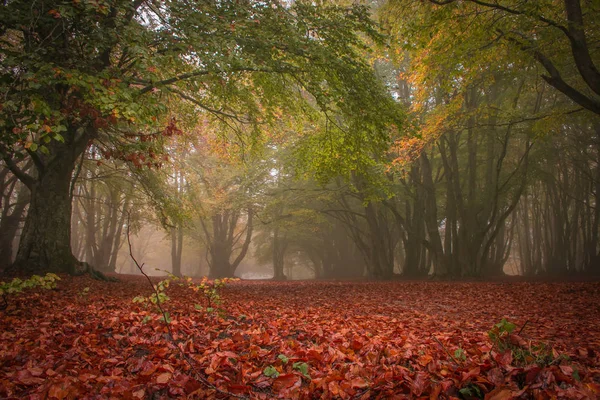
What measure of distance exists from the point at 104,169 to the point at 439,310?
14.9 m

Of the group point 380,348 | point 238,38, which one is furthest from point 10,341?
point 238,38

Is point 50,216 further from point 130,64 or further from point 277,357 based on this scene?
point 277,357

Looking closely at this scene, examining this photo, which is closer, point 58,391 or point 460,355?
point 58,391

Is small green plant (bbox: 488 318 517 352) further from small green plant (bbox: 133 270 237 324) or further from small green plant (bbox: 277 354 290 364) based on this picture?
small green plant (bbox: 133 270 237 324)

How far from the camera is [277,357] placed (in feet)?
9.18

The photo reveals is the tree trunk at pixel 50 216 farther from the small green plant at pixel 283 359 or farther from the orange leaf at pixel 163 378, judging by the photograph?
the small green plant at pixel 283 359

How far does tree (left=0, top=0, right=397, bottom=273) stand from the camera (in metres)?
4.07

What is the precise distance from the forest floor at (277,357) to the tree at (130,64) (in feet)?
7.13

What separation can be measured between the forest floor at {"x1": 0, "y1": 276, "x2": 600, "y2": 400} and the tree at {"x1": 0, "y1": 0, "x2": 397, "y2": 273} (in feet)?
7.13

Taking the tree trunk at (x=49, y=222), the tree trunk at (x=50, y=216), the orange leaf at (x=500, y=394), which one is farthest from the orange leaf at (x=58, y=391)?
the tree trunk at (x=49, y=222)

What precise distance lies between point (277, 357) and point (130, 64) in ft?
20.1

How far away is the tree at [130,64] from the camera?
4.07m

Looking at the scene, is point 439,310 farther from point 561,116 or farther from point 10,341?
point 561,116

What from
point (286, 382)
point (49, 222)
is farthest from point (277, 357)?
point (49, 222)
